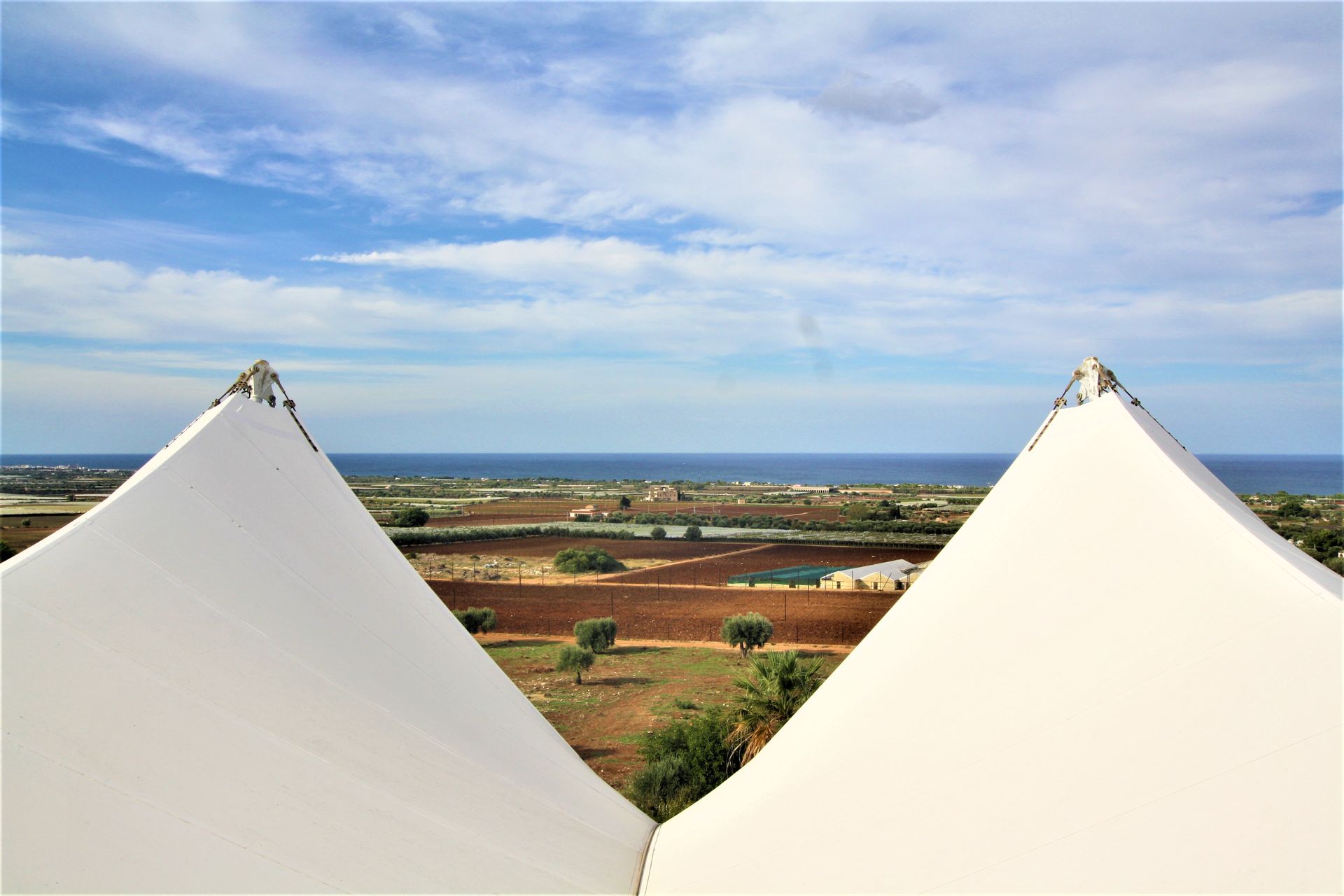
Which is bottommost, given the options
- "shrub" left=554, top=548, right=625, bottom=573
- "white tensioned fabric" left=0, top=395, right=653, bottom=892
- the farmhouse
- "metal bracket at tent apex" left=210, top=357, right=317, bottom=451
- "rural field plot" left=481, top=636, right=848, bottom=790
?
"rural field plot" left=481, top=636, right=848, bottom=790

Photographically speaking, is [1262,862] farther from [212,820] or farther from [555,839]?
[212,820]

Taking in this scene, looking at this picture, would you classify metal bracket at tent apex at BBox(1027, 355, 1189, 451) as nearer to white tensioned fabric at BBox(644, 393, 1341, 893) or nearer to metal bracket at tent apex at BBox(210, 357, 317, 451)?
white tensioned fabric at BBox(644, 393, 1341, 893)

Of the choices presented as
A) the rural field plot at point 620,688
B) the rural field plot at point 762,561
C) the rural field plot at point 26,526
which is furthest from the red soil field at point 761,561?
the rural field plot at point 26,526

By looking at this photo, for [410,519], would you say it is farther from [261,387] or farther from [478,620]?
[261,387]

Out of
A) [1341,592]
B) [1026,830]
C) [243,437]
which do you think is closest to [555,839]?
[1026,830]

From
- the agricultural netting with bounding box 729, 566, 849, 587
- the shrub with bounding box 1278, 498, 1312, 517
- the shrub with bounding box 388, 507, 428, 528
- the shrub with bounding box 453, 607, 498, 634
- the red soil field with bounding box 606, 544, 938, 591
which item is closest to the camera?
the shrub with bounding box 453, 607, 498, 634

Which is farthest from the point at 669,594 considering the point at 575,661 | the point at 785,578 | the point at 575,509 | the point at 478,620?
the point at 575,509

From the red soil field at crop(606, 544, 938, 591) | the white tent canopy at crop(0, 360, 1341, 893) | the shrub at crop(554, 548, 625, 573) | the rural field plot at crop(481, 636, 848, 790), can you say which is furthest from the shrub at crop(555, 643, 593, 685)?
the shrub at crop(554, 548, 625, 573)
